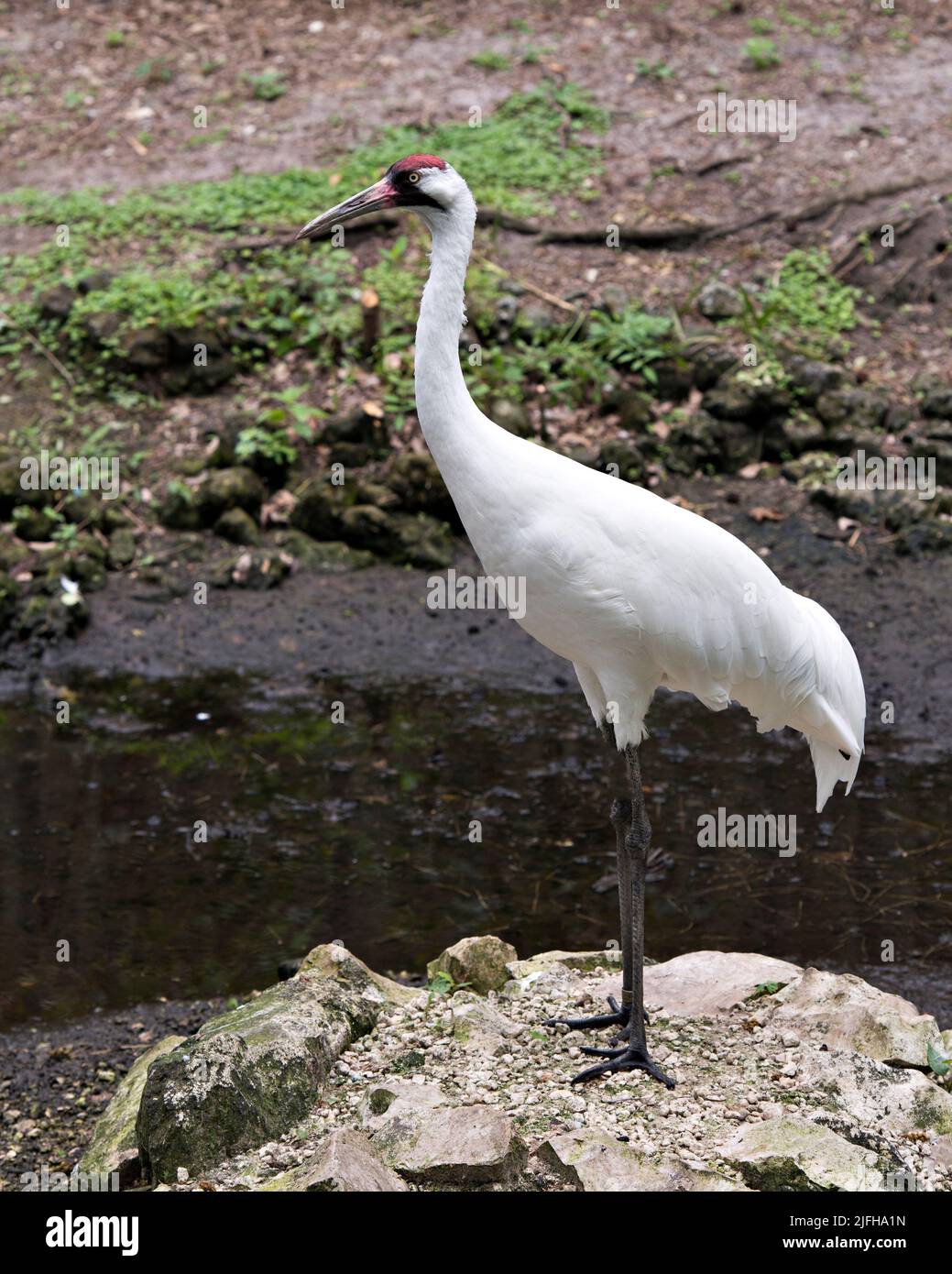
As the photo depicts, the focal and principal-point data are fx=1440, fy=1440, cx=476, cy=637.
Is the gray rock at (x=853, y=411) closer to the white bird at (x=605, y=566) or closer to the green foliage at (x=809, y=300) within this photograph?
the green foliage at (x=809, y=300)

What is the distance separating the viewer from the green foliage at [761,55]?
516 inches

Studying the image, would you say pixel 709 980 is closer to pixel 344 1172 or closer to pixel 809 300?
pixel 344 1172

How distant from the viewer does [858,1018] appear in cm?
488

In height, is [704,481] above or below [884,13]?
below

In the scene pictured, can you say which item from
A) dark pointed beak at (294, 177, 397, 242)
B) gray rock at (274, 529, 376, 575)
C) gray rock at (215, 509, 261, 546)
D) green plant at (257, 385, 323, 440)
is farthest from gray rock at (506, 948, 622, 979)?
green plant at (257, 385, 323, 440)

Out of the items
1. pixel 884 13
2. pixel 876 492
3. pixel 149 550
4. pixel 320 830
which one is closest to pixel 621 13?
pixel 884 13

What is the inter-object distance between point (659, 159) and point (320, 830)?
24.5 feet

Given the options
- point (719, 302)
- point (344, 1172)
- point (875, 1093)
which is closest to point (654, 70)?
point (719, 302)

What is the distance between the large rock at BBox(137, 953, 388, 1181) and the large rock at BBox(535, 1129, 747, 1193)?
84 centimetres

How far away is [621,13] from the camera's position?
551 inches

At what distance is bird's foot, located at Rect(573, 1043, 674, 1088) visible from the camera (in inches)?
184

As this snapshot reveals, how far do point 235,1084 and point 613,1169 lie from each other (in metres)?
1.17

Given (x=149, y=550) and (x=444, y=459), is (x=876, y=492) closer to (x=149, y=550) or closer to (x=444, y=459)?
(x=149, y=550)

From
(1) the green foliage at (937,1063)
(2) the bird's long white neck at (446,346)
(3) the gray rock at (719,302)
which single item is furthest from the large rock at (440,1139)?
(3) the gray rock at (719,302)
